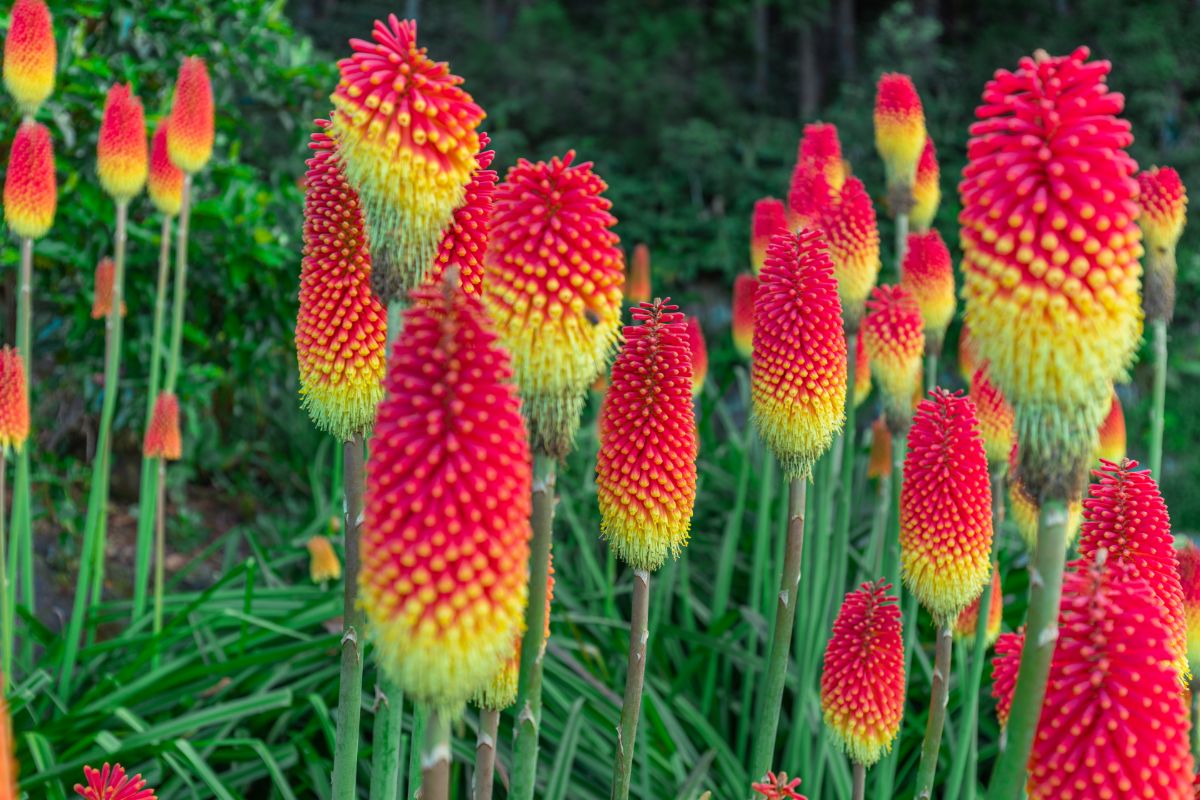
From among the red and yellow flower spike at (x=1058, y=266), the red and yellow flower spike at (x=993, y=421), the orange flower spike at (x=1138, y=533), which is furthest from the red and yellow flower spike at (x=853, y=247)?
the red and yellow flower spike at (x=1058, y=266)

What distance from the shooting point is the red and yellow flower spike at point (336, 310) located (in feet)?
7.21

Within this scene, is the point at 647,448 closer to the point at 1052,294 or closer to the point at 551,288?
the point at 551,288

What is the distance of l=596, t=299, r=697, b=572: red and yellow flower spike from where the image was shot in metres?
2.24

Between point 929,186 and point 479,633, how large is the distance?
404 centimetres

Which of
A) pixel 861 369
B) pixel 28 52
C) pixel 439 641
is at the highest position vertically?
pixel 28 52

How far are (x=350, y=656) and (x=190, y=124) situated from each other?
2746 millimetres

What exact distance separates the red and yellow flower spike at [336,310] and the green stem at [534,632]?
20.0 inches

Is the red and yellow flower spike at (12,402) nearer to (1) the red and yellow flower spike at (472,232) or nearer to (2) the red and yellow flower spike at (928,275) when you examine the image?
(1) the red and yellow flower spike at (472,232)

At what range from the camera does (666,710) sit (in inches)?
172

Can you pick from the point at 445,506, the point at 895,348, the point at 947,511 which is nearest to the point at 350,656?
the point at 445,506

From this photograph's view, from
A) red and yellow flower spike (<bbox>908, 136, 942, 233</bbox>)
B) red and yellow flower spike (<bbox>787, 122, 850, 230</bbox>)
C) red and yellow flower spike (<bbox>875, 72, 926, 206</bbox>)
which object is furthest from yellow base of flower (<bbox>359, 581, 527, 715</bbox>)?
red and yellow flower spike (<bbox>908, 136, 942, 233</bbox>)

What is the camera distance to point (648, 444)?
7.40ft

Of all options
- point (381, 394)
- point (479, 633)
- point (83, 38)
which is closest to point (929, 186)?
point (381, 394)

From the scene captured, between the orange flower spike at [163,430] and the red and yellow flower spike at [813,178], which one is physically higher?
the red and yellow flower spike at [813,178]
